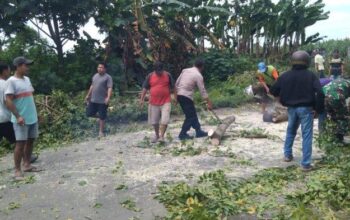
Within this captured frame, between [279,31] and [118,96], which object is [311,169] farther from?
[279,31]

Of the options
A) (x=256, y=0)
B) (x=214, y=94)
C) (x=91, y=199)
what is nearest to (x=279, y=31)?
(x=256, y=0)

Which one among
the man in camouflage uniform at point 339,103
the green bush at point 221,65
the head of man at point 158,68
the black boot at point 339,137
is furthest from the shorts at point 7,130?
the green bush at point 221,65

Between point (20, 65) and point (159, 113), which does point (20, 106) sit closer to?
point (20, 65)

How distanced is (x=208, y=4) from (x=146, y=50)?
399 cm

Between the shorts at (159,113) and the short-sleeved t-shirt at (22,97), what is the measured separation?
8.46 feet

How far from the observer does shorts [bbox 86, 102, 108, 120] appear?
970 cm

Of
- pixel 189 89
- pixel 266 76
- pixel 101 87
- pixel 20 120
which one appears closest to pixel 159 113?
pixel 189 89

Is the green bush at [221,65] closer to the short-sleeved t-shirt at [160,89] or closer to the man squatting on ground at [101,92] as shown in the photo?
the man squatting on ground at [101,92]

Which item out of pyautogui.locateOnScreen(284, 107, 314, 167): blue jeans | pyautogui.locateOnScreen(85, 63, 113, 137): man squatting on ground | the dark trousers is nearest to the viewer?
pyautogui.locateOnScreen(284, 107, 314, 167): blue jeans

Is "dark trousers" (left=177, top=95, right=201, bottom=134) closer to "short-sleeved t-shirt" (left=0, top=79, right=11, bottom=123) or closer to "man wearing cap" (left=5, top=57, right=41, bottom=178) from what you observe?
"man wearing cap" (left=5, top=57, right=41, bottom=178)

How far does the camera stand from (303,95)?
21.3ft

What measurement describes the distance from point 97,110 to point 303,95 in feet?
16.2

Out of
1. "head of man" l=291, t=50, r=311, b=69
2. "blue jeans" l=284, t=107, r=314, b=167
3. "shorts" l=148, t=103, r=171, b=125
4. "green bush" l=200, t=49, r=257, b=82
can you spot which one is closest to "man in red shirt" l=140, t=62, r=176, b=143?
"shorts" l=148, t=103, r=171, b=125

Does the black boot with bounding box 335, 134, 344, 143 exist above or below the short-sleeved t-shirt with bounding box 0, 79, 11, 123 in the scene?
below
